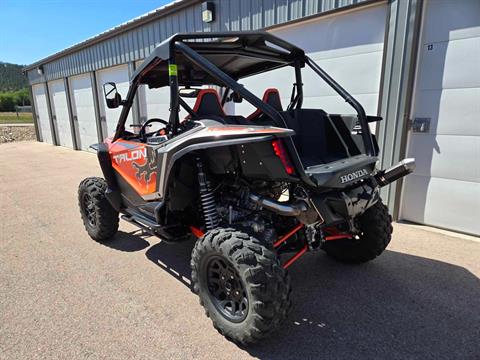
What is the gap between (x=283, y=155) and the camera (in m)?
2.00

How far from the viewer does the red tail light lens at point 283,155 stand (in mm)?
1987

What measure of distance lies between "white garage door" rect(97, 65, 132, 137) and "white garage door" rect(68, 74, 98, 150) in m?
0.69

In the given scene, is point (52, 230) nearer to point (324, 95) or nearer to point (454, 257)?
point (324, 95)

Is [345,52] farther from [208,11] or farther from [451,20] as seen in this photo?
[208,11]

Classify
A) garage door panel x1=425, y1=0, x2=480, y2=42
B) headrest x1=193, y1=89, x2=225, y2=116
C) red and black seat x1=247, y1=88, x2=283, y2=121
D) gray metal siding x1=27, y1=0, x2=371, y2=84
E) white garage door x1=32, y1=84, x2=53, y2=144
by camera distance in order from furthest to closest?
white garage door x1=32, y1=84, x2=53, y2=144 < gray metal siding x1=27, y1=0, x2=371, y2=84 < garage door panel x1=425, y1=0, x2=480, y2=42 < red and black seat x1=247, y1=88, x2=283, y2=121 < headrest x1=193, y1=89, x2=225, y2=116

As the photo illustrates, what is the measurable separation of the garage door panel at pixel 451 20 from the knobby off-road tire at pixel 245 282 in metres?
3.59

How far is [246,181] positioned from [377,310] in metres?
1.48

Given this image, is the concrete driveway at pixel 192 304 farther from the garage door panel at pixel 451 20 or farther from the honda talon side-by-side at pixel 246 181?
the garage door panel at pixel 451 20

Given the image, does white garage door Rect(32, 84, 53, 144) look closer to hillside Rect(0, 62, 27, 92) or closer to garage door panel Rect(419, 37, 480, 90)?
garage door panel Rect(419, 37, 480, 90)

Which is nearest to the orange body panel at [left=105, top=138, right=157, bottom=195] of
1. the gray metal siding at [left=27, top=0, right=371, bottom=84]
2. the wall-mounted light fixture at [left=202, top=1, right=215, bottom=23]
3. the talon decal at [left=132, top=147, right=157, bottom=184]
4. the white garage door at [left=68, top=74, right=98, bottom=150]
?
the talon decal at [left=132, top=147, right=157, bottom=184]

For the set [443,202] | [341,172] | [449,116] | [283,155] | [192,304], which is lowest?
[192,304]

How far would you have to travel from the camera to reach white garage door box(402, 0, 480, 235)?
3.69 meters

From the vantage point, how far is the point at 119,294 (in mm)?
2816

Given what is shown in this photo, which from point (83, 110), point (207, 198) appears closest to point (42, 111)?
point (83, 110)
